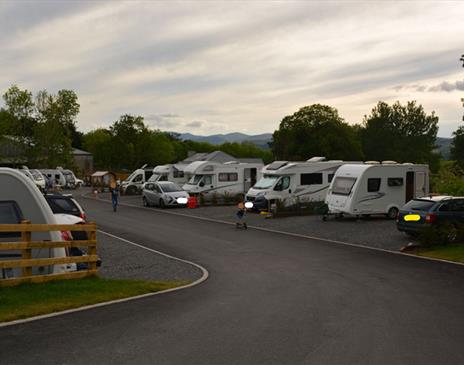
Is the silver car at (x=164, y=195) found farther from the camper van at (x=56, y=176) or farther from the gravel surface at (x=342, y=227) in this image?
the camper van at (x=56, y=176)

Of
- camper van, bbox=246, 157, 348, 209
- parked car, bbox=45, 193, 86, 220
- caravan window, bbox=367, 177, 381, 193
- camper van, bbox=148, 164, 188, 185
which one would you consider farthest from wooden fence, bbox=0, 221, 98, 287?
camper van, bbox=148, 164, 188, 185

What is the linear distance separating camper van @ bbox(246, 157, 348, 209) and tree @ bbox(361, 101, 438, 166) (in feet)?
210

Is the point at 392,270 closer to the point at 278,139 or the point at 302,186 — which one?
the point at 302,186

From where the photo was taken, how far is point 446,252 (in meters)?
17.9

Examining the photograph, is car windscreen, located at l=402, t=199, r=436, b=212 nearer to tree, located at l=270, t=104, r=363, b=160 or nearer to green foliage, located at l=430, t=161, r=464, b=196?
green foliage, located at l=430, t=161, r=464, b=196

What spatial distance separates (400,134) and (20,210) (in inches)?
3857

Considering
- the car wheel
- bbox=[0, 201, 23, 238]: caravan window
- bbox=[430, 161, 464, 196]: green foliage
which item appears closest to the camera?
bbox=[0, 201, 23, 238]: caravan window

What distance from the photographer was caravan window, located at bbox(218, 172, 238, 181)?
40991 millimetres

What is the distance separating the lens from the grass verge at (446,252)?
17.0m

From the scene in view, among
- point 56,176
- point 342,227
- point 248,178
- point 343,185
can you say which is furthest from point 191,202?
point 56,176

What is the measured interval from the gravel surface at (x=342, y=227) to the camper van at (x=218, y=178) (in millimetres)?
7525

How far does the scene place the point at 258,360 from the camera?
263 inches

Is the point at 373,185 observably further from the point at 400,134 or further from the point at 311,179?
the point at 400,134

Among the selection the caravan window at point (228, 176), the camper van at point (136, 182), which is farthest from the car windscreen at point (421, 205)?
the camper van at point (136, 182)
